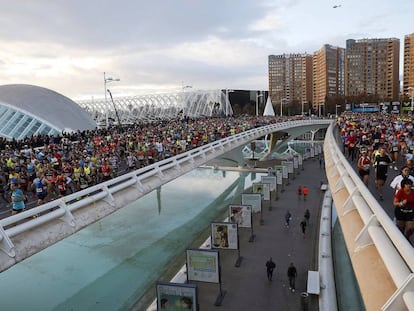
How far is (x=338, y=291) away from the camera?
1306 cm

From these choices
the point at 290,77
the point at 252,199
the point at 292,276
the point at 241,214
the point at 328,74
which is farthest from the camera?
the point at 290,77

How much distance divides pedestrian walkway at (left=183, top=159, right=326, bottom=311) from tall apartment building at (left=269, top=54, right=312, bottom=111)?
500 ft

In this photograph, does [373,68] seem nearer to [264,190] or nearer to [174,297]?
[264,190]

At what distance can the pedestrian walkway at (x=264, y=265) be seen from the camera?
12.6 metres

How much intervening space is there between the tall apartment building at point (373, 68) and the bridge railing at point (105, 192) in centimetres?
13939

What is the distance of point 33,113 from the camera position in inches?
1489

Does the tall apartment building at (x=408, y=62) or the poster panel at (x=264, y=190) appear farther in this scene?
the tall apartment building at (x=408, y=62)

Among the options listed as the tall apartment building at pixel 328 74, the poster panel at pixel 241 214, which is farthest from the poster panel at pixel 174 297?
the tall apartment building at pixel 328 74

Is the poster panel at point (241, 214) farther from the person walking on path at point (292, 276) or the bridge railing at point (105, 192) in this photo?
the person walking on path at point (292, 276)

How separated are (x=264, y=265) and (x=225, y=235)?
2125 millimetres

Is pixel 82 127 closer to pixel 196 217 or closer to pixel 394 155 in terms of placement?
pixel 196 217

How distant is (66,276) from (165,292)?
864cm

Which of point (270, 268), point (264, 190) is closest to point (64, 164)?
point (270, 268)

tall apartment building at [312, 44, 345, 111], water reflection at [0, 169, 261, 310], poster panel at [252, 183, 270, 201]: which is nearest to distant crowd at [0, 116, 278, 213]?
water reflection at [0, 169, 261, 310]
